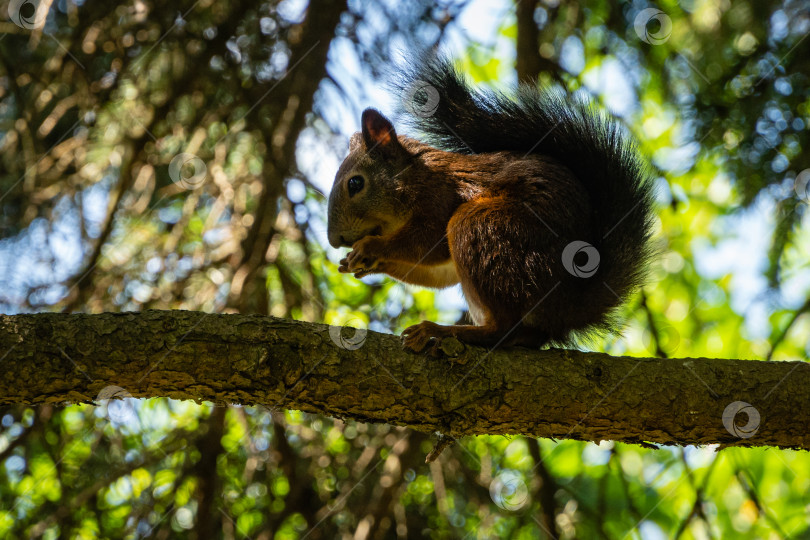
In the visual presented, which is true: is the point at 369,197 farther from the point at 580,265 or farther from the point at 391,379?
the point at 391,379

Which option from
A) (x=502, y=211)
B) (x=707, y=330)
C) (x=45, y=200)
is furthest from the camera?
(x=707, y=330)

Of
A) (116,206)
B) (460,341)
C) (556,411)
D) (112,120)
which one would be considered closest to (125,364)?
(460,341)

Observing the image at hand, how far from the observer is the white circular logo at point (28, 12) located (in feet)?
8.83

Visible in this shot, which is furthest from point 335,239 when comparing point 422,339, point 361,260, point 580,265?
point 580,265

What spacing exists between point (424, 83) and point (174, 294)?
1.37m

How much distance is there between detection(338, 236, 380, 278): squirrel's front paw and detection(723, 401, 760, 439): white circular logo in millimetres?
1214

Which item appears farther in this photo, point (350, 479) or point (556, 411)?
point (350, 479)

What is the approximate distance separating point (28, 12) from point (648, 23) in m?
2.45

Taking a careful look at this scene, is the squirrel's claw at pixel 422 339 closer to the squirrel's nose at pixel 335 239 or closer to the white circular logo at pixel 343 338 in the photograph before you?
the white circular logo at pixel 343 338

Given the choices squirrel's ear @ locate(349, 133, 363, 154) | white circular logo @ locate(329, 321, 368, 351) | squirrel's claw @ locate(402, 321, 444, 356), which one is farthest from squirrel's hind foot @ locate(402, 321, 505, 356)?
squirrel's ear @ locate(349, 133, 363, 154)

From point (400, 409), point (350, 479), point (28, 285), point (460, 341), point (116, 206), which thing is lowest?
point (350, 479)

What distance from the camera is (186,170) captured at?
9.91 ft

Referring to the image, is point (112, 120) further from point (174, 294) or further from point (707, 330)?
point (707, 330)

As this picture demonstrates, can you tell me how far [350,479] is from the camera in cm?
293
